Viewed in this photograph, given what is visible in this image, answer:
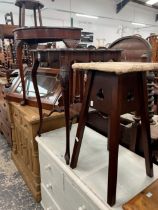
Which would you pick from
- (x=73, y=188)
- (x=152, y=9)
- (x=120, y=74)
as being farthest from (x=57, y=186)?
(x=152, y=9)

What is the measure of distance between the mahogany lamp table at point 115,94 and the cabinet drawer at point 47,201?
712mm

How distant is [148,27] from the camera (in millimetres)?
11141

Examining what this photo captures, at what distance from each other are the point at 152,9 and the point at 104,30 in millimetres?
3560

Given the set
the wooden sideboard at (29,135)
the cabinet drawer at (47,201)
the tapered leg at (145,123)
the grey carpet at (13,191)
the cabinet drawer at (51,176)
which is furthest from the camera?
the grey carpet at (13,191)

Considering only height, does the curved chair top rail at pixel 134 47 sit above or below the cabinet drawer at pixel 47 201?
above

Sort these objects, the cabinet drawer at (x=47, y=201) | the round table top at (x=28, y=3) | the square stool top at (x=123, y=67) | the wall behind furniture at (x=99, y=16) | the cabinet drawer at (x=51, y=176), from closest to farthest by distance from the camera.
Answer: the square stool top at (x=123, y=67) < the cabinet drawer at (x=51, y=176) < the cabinet drawer at (x=47, y=201) < the round table top at (x=28, y=3) < the wall behind furniture at (x=99, y=16)

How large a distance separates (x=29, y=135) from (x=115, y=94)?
104 centimetres

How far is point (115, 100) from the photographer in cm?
74

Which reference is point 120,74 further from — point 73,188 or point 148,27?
point 148,27

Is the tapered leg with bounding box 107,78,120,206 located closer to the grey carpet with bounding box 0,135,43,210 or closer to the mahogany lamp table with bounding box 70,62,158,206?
the mahogany lamp table with bounding box 70,62,158,206

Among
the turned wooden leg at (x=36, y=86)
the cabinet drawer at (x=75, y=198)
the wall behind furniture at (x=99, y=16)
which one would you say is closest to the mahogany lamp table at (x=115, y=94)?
the cabinet drawer at (x=75, y=198)

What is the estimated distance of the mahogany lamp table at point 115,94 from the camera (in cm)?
74

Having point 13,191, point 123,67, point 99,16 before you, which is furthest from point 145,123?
point 99,16

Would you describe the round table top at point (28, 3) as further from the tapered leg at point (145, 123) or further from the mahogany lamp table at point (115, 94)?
the tapered leg at point (145, 123)
